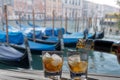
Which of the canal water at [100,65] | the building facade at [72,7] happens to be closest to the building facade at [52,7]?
the building facade at [72,7]

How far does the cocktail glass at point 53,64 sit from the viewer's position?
0.61 meters

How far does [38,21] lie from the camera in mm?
21750

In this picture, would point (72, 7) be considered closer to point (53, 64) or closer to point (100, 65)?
point (100, 65)

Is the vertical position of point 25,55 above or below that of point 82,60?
below

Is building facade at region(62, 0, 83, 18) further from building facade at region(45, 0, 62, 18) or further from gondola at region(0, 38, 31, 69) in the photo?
gondola at region(0, 38, 31, 69)

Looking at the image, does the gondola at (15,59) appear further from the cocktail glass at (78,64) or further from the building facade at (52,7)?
the building facade at (52,7)

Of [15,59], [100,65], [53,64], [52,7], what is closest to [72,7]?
[52,7]

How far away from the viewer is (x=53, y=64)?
61cm

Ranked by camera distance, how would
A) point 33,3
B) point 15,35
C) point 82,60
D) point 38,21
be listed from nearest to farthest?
point 82,60 < point 15,35 < point 38,21 < point 33,3

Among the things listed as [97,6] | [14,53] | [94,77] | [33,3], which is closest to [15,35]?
[14,53]

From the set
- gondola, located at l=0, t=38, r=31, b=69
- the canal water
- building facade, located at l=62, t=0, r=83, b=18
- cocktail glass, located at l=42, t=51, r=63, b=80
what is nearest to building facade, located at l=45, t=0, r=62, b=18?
building facade, located at l=62, t=0, r=83, b=18

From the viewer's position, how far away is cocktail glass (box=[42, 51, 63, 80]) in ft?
2.01

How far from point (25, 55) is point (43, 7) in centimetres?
2055

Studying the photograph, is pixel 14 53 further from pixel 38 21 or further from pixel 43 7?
pixel 43 7
